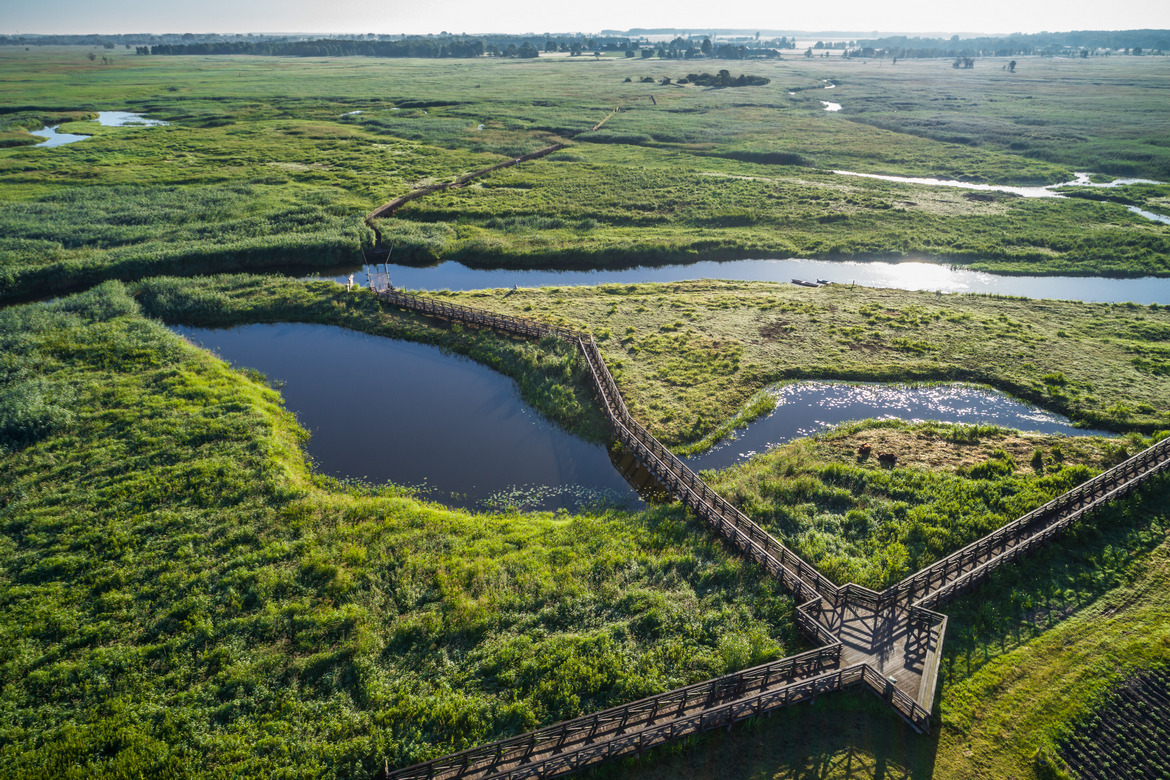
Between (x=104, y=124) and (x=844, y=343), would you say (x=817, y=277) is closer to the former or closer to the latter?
(x=844, y=343)

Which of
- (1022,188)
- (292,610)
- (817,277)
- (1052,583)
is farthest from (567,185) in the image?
(1052,583)

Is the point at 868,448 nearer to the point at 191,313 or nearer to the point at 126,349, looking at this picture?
the point at 126,349

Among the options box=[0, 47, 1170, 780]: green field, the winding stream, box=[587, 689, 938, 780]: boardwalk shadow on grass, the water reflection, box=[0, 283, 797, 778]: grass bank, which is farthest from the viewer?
the winding stream

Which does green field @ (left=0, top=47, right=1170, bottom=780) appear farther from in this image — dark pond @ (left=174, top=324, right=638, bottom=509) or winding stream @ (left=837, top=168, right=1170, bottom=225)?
winding stream @ (left=837, top=168, right=1170, bottom=225)

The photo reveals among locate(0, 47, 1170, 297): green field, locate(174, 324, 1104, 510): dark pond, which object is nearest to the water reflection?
locate(174, 324, 1104, 510): dark pond

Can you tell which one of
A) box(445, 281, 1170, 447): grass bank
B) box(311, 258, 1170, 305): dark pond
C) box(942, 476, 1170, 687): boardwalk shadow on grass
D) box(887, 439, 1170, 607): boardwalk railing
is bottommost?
box(942, 476, 1170, 687): boardwalk shadow on grass

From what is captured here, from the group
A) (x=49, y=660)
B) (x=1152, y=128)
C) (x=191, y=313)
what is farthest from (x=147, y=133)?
(x=1152, y=128)
